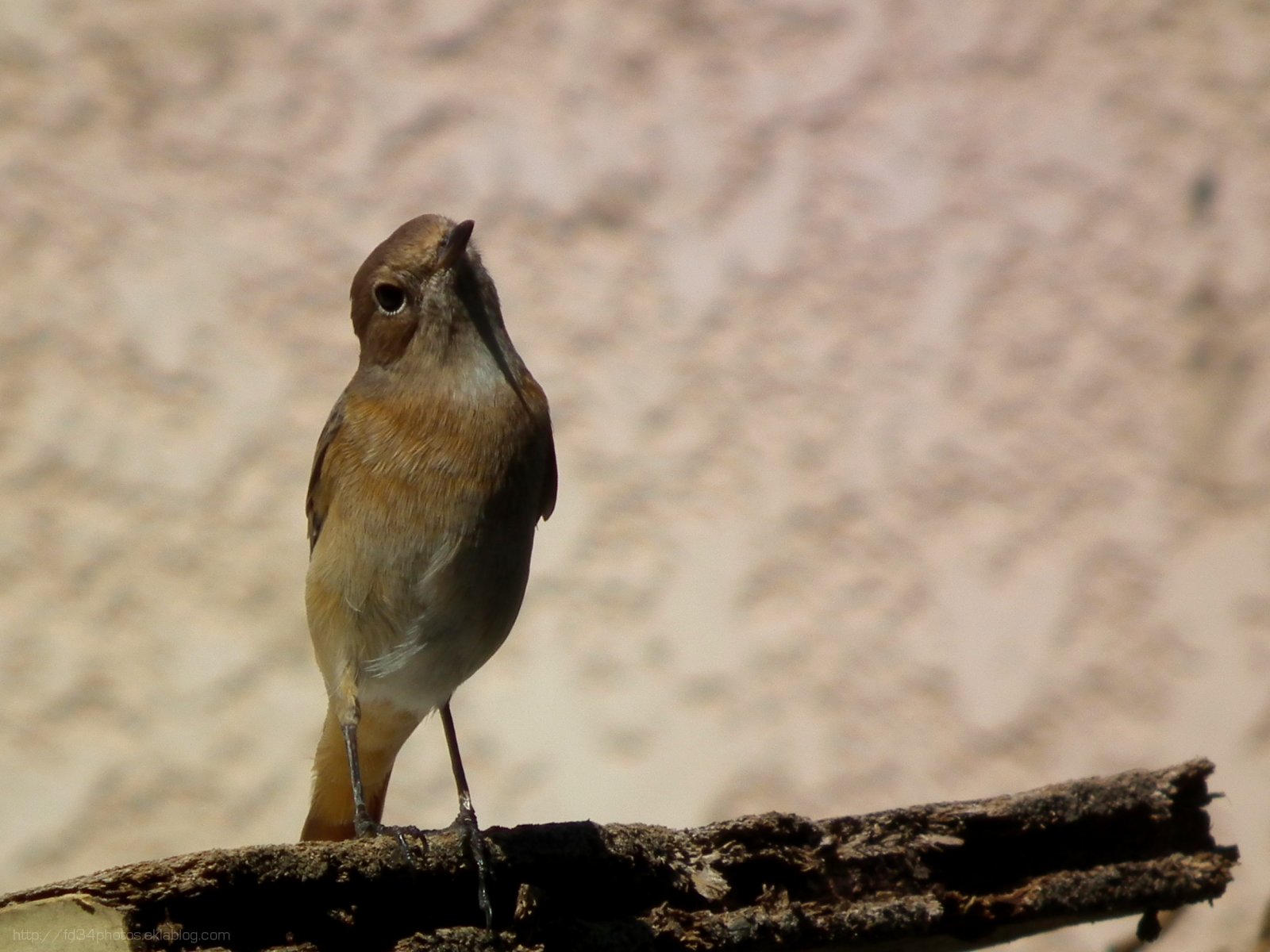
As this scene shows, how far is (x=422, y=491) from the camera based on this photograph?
7.15 feet

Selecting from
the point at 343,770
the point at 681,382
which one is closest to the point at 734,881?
the point at 343,770

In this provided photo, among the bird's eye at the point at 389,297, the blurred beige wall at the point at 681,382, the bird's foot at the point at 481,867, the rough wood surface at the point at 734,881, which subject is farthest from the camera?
the blurred beige wall at the point at 681,382

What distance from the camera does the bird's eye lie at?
2.33 metres

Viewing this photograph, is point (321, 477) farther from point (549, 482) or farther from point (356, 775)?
point (356, 775)

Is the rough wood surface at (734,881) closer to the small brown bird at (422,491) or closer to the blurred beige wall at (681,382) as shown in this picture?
the small brown bird at (422,491)

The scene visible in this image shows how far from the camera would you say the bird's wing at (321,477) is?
92.7 inches

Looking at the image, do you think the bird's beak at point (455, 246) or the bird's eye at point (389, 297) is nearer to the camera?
the bird's beak at point (455, 246)

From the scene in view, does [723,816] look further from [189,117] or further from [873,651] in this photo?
[189,117]

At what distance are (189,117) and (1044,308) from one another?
2.16 m

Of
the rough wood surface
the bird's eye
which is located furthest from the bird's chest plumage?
the rough wood surface

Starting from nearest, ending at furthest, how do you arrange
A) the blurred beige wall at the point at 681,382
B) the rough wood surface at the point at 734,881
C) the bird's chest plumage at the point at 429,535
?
1. the rough wood surface at the point at 734,881
2. the bird's chest plumage at the point at 429,535
3. the blurred beige wall at the point at 681,382

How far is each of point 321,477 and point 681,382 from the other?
1328 mm

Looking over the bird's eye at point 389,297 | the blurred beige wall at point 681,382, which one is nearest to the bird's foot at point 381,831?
the bird's eye at point 389,297

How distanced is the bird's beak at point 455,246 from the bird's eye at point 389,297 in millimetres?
90
